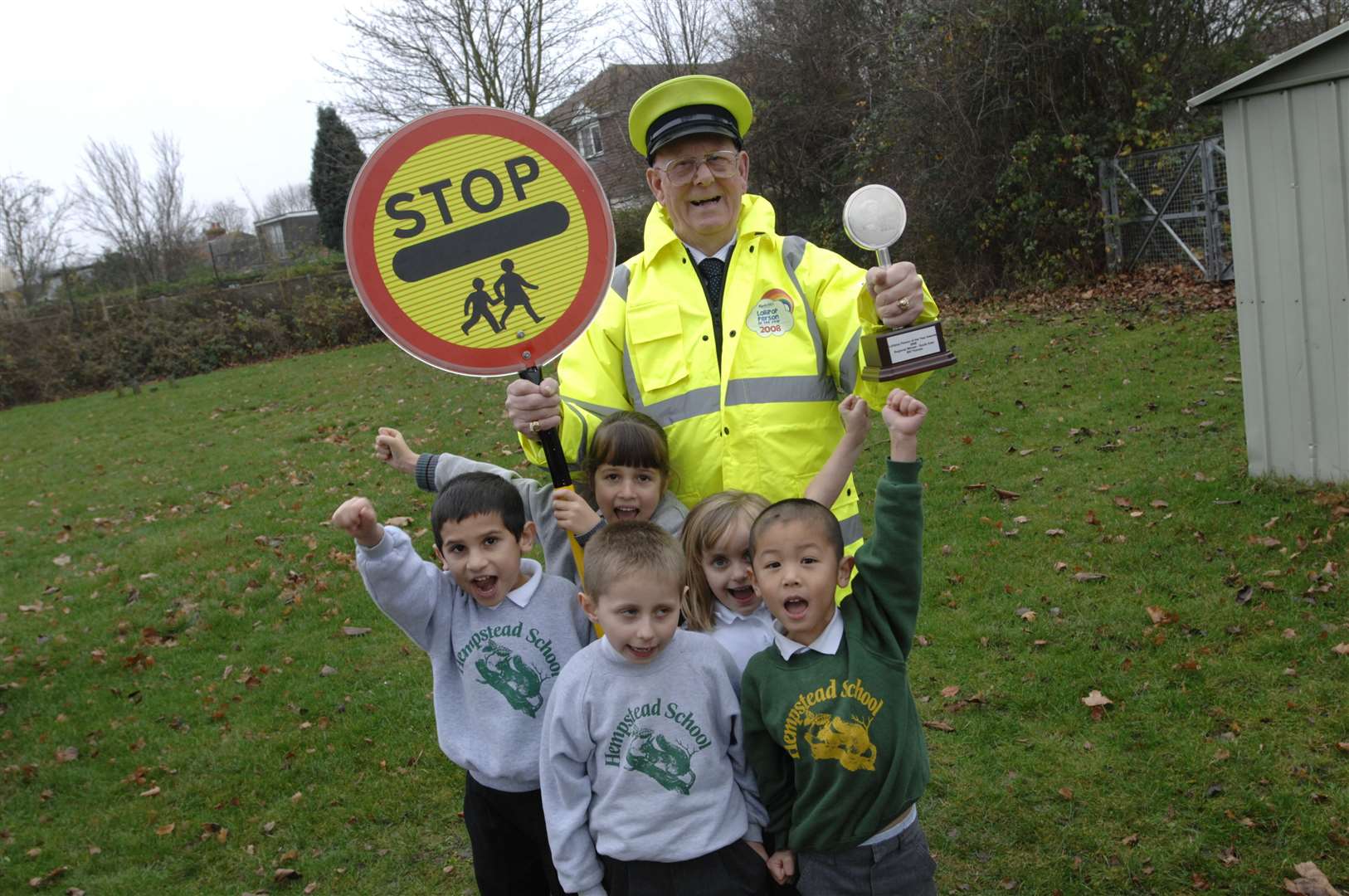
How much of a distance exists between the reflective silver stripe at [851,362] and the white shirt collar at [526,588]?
949mm

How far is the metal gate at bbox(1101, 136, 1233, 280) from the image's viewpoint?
14039mm

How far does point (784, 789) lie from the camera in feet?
8.04

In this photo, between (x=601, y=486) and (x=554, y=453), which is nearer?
(x=554, y=453)

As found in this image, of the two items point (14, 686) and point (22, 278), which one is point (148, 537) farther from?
point (22, 278)

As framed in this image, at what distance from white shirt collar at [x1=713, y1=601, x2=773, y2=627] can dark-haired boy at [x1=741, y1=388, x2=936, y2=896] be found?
0.22 m

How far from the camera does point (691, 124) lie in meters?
2.75

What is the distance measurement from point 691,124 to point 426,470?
4.08ft

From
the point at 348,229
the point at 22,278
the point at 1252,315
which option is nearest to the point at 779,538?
the point at 348,229

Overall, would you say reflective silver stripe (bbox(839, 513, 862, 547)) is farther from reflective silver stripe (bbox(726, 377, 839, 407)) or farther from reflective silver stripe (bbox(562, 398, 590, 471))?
reflective silver stripe (bbox(562, 398, 590, 471))

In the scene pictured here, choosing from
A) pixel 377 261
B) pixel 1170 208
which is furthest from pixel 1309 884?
pixel 1170 208

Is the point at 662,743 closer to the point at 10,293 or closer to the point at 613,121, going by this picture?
the point at 613,121

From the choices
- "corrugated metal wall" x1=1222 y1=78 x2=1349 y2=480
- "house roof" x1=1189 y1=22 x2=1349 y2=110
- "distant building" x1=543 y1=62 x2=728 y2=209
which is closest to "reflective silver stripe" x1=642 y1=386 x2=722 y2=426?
"house roof" x1=1189 y1=22 x2=1349 y2=110

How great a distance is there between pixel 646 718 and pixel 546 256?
3.62 feet

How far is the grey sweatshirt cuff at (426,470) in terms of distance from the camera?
3092mm
